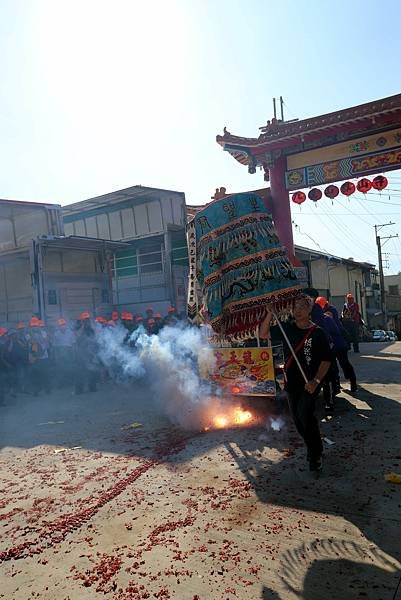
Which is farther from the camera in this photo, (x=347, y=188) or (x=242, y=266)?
(x=347, y=188)

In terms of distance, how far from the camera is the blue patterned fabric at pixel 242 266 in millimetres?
5625

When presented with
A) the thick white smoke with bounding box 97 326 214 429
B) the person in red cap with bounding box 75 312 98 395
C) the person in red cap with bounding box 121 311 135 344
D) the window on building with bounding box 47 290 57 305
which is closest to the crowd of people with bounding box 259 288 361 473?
the thick white smoke with bounding box 97 326 214 429

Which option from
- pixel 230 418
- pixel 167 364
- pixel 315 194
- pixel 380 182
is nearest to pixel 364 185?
pixel 380 182

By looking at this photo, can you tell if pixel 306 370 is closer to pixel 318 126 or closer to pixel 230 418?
pixel 230 418

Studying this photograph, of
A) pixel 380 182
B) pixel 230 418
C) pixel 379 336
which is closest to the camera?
pixel 230 418

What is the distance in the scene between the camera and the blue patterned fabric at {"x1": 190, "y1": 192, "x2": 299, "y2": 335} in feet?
18.5

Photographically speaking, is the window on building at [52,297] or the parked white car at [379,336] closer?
the window on building at [52,297]

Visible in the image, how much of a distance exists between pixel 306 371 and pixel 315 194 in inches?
340

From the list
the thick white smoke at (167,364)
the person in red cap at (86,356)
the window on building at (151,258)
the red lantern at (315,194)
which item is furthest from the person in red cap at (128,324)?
the red lantern at (315,194)

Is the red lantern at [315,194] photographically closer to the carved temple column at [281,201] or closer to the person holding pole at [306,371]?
the carved temple column at [281,201]


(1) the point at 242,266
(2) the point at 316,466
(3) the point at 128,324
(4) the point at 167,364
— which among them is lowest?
(2) the point at 316,466

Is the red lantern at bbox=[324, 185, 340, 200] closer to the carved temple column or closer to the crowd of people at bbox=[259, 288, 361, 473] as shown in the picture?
the carved temple column

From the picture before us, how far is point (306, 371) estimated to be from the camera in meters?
4.55

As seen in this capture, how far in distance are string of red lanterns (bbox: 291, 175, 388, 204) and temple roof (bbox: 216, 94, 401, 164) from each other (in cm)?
128
